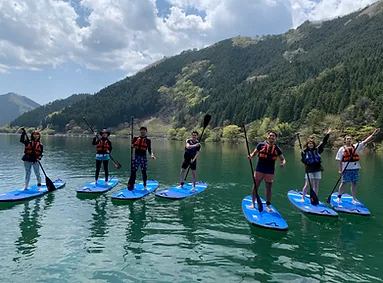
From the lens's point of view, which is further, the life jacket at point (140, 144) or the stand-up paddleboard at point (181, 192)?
the life jacket at point (140, 144)

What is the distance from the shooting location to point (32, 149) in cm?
1538

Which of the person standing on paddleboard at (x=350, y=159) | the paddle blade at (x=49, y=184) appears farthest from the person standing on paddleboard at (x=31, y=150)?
the person standing on paddleboard at (x=350, y=159)

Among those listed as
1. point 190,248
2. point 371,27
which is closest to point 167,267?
point 190,248

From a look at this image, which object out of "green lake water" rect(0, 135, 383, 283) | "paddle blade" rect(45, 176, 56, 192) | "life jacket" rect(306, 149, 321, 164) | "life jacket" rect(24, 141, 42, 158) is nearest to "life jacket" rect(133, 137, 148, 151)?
"green lake water" rect(0, 135, 383, 283)

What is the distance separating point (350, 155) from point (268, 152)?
453cm

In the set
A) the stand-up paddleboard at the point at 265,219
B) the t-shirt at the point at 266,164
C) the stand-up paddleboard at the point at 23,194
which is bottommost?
the stand-up paddleboard at the point at 23,194

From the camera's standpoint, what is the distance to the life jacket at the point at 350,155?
13.5m

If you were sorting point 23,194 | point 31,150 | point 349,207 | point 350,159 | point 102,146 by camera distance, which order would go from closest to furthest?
point 349,207
point 350,159
point 23,194
point 31,150
point 102,146

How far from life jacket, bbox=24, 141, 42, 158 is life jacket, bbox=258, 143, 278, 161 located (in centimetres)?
1125

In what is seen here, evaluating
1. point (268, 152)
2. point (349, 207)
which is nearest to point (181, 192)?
point (268, 152)

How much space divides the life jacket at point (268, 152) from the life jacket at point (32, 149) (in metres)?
11.3

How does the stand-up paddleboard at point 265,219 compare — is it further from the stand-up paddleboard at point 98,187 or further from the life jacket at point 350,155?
the stand-up paddleboard at point 98,187

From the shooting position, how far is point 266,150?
11773 mm

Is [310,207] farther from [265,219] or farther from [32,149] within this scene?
[32,149]
